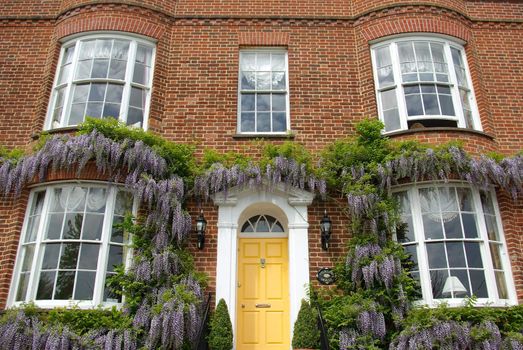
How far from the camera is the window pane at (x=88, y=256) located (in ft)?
25.6

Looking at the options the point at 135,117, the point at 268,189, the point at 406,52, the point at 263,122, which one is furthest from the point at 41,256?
Result: the point at 406,52

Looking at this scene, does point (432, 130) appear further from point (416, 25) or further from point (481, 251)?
point (416, 25)

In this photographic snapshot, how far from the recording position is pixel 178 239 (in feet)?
26.0

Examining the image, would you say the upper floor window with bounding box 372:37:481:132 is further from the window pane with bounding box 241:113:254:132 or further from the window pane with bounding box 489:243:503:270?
the window pane with bounding box 241:113:254:132

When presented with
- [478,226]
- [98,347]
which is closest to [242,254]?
[98,347]

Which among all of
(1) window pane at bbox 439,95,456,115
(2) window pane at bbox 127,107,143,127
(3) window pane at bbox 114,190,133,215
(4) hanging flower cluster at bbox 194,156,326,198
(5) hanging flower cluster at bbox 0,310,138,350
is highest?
(1) window pane at bbox 439,95,456,115

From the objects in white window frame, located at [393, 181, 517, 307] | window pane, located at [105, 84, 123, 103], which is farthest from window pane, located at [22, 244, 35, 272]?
white window frame, located at [393, 181, 517, 307]

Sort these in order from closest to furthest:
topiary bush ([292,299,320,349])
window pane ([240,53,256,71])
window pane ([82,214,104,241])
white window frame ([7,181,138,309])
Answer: topiary bush ([292,299,320,349]) < white window frame ([7,181,138,309]) < window pane ([82,214,104,241]) < window pane ([240,53,256,71])

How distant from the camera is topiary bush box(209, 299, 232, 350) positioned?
7066mm

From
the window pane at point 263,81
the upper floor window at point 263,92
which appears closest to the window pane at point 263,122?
the upper floor window at point 263,92

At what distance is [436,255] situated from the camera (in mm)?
8016

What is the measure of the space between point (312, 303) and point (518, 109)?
6.09m

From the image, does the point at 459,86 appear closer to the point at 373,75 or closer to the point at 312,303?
the point at 373,75

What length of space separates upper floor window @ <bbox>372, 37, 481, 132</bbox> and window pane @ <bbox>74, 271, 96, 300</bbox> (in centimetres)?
618
